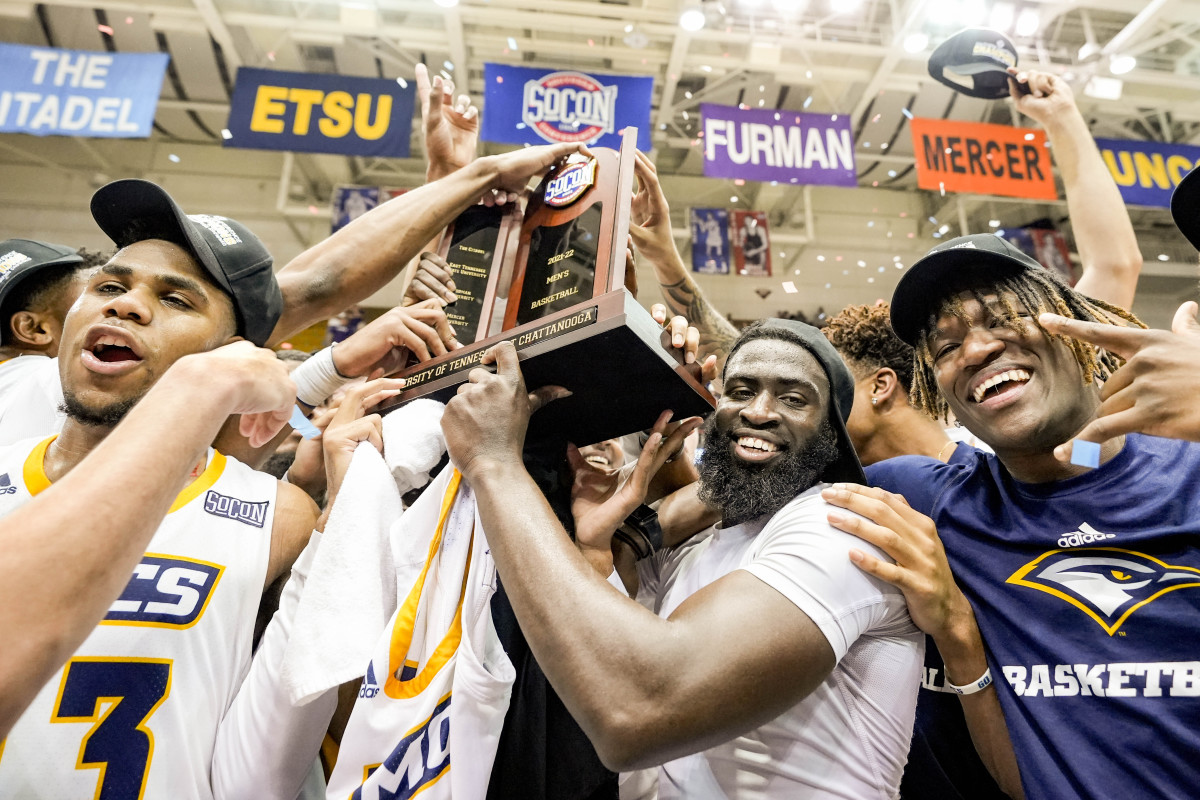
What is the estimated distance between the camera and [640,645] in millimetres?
1073

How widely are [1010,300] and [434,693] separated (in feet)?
5.04

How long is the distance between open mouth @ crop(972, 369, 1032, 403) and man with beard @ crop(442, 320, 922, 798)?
32 centimetres

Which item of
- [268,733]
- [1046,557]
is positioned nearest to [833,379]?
[1046,557]

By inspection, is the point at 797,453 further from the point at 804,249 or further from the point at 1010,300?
the point at 804,249

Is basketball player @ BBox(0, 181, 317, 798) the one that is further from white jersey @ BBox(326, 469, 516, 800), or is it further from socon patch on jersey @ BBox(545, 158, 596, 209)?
socon patch on jersey @ BBox(545, 158, 596, 209)

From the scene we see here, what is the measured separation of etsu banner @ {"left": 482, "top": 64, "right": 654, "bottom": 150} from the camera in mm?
5898

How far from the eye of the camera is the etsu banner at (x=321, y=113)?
19.6 feet

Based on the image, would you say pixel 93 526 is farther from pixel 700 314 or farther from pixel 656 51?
pixel 656 51

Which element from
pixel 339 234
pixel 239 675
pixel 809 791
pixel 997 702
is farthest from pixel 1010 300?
pixel 239 675

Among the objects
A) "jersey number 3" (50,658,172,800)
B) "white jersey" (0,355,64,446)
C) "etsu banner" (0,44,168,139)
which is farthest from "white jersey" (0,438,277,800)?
"etsu banner" (0,44,168,139)

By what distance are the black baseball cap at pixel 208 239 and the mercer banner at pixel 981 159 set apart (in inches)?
249

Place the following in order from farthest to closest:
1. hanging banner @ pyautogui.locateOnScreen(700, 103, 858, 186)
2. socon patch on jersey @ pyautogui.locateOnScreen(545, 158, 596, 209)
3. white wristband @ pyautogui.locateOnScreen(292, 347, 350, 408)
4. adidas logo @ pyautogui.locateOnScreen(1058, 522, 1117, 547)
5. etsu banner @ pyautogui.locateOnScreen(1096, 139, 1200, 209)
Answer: etsu banner @ pyautogui.locateOnScreen(1096, 139, 1200, 209)
hanging banner @ pyautogui.locateOnScreen(700, 103, 858, 186)
white wristband @ pyautogui.locateOnScreen(292, 347, 350, 408)
socon patch on jersey @ pyautogui.locateOnScreen(545, 158, 596, 209)
adidas logo @ pyautogui.locateOnScreen(1058, 522, 1117, 547)

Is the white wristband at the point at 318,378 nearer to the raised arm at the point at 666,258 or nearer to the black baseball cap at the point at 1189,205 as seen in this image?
the raised arm at the point at 666,258

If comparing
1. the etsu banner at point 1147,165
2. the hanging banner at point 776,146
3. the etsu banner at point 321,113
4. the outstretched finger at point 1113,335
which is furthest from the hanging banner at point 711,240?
the outstretched finger at point 1113,335
